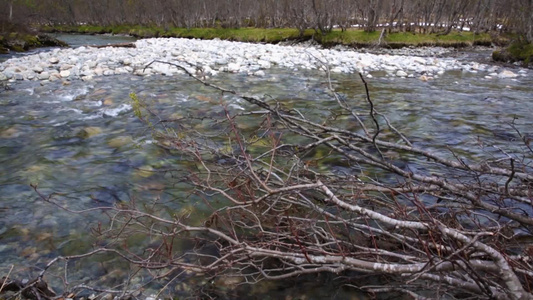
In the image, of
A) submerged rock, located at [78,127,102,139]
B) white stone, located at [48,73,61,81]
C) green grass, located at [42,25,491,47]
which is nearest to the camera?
submerged rock, located at [78,127,102,139]

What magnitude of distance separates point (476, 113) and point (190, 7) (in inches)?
1288

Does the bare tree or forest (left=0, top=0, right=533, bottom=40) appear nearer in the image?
the bare tree

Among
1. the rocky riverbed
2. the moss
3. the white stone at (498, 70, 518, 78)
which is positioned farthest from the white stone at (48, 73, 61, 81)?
the white stone at (498, 70, 518, 78)

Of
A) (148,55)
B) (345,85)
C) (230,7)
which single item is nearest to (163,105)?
(345,85)

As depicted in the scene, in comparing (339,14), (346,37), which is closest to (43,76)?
(346,37)

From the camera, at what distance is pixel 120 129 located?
19.3 ft

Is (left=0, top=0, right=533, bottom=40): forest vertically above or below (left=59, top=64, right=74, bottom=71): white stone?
above

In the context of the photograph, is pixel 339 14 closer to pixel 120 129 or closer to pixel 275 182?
pixel 120 129

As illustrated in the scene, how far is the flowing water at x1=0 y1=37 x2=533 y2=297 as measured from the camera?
328cm

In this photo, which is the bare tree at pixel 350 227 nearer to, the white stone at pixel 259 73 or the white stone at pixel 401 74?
the white stone at pixel 259 73

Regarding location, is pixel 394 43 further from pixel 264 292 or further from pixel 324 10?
pixel 264 292

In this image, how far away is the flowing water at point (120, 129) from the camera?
10.7 ft

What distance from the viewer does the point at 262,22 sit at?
33.2 metres

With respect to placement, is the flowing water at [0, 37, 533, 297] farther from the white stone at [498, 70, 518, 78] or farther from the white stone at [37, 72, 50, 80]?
the white stone at [37, 72, 50, 80]
